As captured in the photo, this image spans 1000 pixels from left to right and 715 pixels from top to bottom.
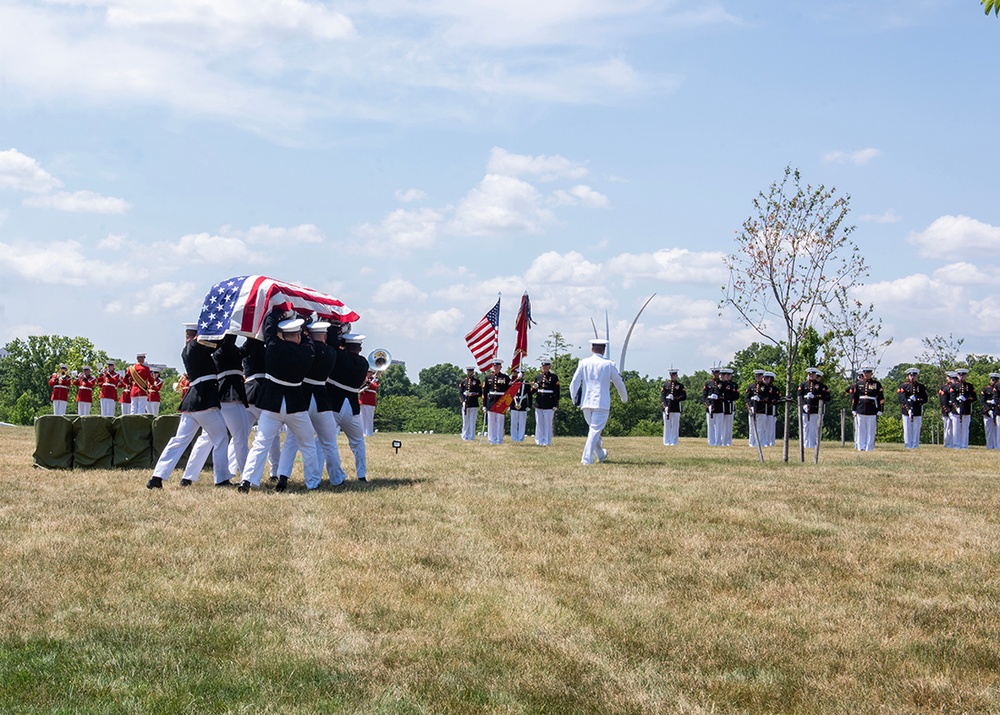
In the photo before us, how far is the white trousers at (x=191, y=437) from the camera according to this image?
43.8 feet

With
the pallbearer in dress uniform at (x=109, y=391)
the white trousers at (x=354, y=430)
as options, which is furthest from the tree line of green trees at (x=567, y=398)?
the white trousers at (x=354, y=430)

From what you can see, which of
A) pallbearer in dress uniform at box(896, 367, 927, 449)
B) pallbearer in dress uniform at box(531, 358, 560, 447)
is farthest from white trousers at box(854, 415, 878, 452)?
pallbearer in dress uniform at box(531, 358, 560, 447)

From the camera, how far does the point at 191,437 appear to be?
1355 cm

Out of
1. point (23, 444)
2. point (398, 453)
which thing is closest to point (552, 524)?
point (398, 453)

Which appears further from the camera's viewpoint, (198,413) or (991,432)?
(991,432)

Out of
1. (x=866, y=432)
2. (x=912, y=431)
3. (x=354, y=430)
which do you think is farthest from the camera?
(x=912, y=431)

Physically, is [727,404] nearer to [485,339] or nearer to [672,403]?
[672,403]

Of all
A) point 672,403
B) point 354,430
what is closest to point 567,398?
point 672,403

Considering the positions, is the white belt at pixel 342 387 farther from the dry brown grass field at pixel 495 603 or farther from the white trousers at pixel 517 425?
the white trousers at pixel 517 425

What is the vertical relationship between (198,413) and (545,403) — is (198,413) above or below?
below

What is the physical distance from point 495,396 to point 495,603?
66.9 feet

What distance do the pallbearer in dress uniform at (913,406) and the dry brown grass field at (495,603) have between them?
16892mm

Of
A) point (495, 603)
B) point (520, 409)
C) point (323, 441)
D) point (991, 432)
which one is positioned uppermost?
point (520, 409)

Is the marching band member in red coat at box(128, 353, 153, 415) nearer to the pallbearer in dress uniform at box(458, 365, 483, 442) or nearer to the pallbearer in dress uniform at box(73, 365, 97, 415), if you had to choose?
the pallbearer in dress uniform at box(73, 365, 97, 415)
